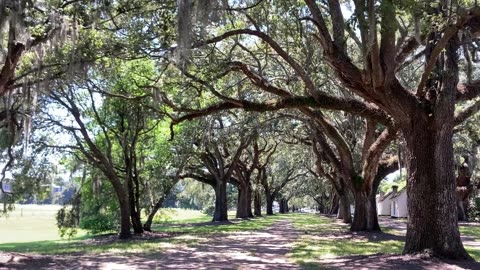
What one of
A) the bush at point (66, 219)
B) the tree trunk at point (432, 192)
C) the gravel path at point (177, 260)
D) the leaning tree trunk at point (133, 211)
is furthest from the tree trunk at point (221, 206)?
the tree trunk at point (432, 192)

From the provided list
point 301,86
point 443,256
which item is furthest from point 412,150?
point 301,86

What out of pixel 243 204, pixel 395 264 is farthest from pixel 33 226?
pixel 395 264

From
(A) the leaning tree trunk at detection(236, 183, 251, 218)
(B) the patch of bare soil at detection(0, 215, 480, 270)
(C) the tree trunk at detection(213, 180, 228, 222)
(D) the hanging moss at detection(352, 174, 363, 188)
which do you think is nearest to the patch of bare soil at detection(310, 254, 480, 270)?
(B) the patch of bare soil at detection(0, 215, 480, 270)

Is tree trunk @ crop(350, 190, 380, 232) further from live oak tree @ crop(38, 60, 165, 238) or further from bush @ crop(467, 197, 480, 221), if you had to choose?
bush @ crop(467, 197, 480, 221)

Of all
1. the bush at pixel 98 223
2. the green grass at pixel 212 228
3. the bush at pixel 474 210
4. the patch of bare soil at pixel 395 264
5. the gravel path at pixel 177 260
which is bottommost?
the gravel path at pixel 177 260

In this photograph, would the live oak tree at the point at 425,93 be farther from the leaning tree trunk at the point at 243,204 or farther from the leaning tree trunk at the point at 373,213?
the leaning tree trunk at the point at 243,204

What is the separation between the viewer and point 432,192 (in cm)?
957

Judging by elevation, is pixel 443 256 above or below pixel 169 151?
below

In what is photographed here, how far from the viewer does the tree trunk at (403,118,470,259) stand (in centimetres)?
944

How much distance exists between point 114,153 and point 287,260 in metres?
13.7

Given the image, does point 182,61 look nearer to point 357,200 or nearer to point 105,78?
point 105,78

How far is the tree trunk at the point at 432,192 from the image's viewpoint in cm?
944

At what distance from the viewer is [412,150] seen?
10062mm

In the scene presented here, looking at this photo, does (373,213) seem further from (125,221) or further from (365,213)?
(125,221)
